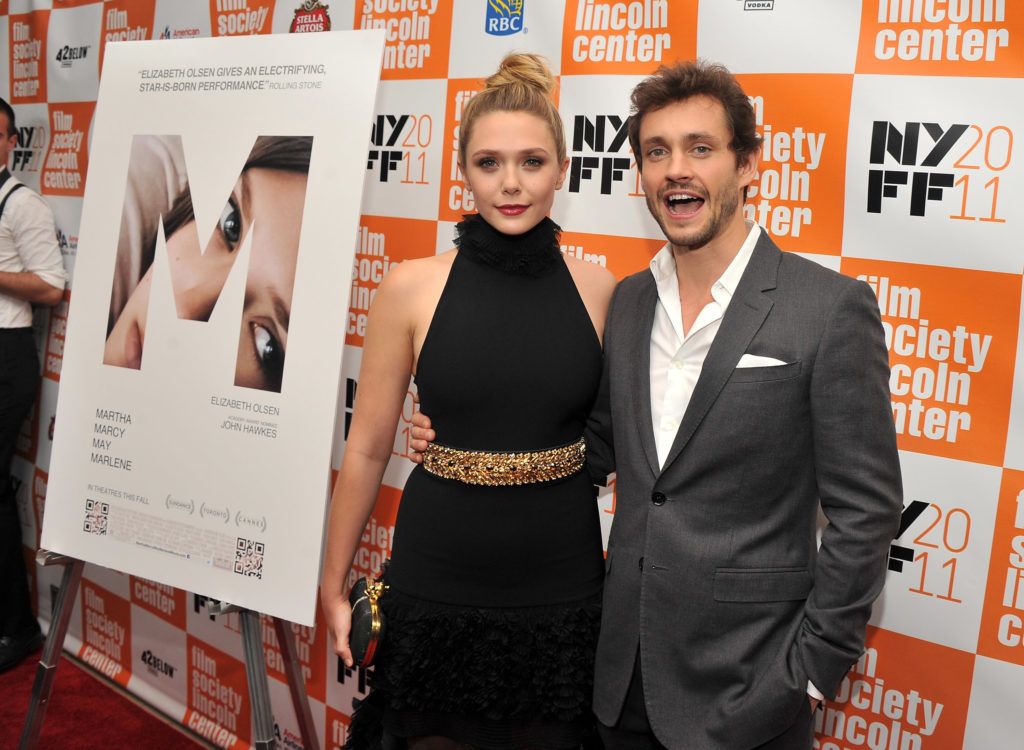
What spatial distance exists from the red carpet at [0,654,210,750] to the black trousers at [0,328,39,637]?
7.7 inches

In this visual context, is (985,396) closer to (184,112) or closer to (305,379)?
(305,379)

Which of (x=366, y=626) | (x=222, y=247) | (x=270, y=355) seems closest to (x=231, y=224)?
(x=222, y=247)

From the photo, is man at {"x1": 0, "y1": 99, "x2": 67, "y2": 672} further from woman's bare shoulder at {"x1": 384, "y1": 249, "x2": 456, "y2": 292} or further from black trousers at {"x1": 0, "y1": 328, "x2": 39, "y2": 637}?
woman's bare shoulder at {"x1": 384, "y1": 249, "x2": 456, "y2": 292}

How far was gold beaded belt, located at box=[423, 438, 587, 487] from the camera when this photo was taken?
1.61 metres

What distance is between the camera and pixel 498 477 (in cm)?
161

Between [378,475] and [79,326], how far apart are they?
3.40ft

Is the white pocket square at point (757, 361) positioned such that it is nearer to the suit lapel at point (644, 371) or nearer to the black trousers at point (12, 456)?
the suit lapel at point (644, 371)

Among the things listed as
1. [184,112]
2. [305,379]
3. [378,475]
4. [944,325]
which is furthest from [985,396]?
[184,112]

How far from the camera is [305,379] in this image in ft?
6.40

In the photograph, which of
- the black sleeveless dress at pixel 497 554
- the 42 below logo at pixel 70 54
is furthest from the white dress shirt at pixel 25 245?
the black sleeveless dress at pixel 497 554

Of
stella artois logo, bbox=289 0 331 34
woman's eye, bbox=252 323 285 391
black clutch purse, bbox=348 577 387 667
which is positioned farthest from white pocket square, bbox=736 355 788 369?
stella artois logo, bbox=289 0 331 34

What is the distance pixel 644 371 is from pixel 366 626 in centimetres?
68

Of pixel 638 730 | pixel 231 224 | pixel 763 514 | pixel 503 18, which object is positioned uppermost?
pixel 503 18

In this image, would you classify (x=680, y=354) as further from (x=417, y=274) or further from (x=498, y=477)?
(x=417, y=274)
